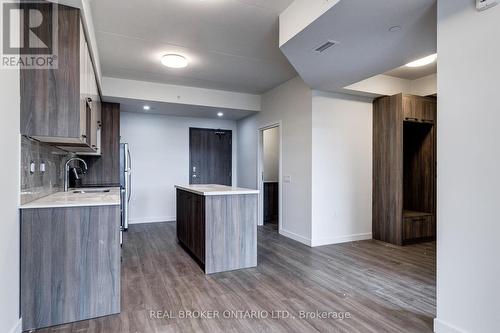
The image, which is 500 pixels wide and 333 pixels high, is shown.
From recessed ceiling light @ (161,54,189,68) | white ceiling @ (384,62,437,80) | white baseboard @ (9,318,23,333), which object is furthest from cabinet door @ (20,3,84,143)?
white ceiling @ (384,62,437,80)

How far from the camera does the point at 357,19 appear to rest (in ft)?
7.48

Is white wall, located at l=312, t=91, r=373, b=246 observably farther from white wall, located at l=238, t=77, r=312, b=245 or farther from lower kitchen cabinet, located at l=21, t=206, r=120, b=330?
lower kitchen cabinet, located at l=21, t=206, r=120, b=330

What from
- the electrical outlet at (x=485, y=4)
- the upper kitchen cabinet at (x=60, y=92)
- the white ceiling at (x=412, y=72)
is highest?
the white ceiling at (x=412, y=72)

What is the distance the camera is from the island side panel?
10.4 ft

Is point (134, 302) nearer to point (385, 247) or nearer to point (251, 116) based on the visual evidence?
point (385, 247)

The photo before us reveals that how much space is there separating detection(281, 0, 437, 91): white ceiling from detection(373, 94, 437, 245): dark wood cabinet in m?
1.28

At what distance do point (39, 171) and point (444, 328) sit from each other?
144 inches

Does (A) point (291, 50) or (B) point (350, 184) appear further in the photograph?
(B) point (350, 184)

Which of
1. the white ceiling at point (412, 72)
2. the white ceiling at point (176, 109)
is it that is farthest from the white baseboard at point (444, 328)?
the white ceiling at point (176, 109)

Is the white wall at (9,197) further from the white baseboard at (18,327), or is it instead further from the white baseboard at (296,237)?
the white baseboard at (296,237)

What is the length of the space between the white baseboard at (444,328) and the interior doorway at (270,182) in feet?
10.5

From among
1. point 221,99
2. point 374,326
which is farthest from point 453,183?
point 221,99

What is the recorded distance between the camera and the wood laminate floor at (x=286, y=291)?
2111 mm

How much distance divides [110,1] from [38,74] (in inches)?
38.9
